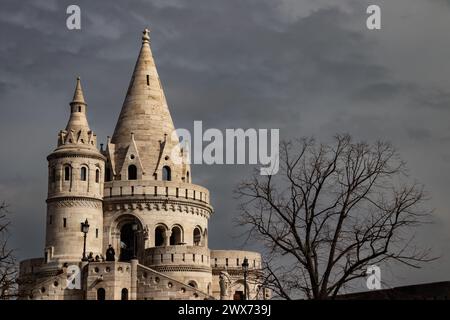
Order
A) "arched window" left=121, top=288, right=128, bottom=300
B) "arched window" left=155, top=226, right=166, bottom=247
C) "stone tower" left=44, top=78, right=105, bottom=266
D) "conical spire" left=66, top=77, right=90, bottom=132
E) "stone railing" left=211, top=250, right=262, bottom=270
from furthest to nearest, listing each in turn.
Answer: "stone railing" left=211, top=250, right=262, bottom=270 → "arched window" left=155, top=226, right=166, bottom=247 → "conical spire" left=66, top=77, right=90, bottom=132 → "stone tower" left=44, top=78, right=105, bottom=266 → "arched window" left=121, top=288, right=128, bottom=300

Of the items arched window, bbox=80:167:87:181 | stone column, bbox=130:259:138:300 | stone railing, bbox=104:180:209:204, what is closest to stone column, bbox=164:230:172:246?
stone railing, bbox=104:180:209:204

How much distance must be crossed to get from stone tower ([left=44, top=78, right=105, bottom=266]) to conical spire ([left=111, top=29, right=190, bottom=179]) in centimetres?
427

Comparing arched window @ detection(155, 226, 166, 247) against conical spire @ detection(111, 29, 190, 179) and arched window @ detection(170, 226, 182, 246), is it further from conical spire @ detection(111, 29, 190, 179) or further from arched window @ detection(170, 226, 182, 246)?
conical spire @ detection(111, 29, 190, 179)

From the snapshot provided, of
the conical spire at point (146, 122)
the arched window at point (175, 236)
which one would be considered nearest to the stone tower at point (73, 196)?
the conical spire at point (146, 122)

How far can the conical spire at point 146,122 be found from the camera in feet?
183

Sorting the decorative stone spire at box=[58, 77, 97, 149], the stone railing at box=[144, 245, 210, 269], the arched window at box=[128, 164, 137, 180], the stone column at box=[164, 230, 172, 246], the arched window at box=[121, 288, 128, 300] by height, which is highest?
the decorative stone spire at box=[58, 77, 97, 149]

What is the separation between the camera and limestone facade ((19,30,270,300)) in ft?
147

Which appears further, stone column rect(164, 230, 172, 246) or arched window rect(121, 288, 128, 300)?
stone column rect(164, 230, 172, 246)

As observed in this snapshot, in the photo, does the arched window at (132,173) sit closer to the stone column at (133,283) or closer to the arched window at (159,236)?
the arched window at (159,236)

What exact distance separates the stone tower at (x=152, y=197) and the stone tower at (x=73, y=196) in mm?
1746

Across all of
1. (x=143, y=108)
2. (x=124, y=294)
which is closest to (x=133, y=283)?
(x=124, y=294)

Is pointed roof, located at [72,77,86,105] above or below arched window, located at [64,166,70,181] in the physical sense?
above

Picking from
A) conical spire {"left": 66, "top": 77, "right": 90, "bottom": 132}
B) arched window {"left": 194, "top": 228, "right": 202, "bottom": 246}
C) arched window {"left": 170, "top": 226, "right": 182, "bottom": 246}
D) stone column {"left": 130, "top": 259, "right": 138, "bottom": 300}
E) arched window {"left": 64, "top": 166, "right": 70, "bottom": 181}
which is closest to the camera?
stone column {"left": 130, "top": 259, "right": 138, "bottom": 300}
